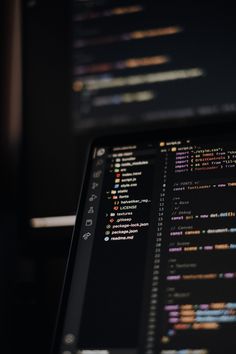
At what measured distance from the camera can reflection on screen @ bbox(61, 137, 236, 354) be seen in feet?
1.94

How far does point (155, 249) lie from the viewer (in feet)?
2.16

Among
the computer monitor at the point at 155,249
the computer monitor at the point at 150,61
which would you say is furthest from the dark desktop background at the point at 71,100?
the computer monitor at the point at 155,249

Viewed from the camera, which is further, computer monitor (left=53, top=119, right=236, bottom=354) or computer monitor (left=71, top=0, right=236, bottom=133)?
computer monitor (left=71, top=0, right=236, bottom=133)

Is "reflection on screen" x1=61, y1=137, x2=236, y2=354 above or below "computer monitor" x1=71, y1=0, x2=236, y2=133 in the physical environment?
below

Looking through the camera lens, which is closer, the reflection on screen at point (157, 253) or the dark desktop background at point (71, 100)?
the reflection on screen at point (157, 253)

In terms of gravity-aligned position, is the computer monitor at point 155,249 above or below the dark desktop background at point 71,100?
below

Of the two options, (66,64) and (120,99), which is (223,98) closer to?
(120,99)

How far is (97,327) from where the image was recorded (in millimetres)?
615

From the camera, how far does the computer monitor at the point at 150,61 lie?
0.98 meters

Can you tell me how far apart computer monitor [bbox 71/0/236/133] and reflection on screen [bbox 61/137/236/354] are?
25 cm

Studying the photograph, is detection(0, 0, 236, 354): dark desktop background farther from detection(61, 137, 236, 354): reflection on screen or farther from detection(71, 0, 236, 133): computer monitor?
detection(61, 137, 236, 354): reflection on screen

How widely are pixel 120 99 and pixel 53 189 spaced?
21cm

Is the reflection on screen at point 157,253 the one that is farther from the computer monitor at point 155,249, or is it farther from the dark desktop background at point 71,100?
the dark desktop background at point 71,100

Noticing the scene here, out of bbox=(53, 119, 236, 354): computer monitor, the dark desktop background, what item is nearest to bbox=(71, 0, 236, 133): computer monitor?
the dark desktop background
